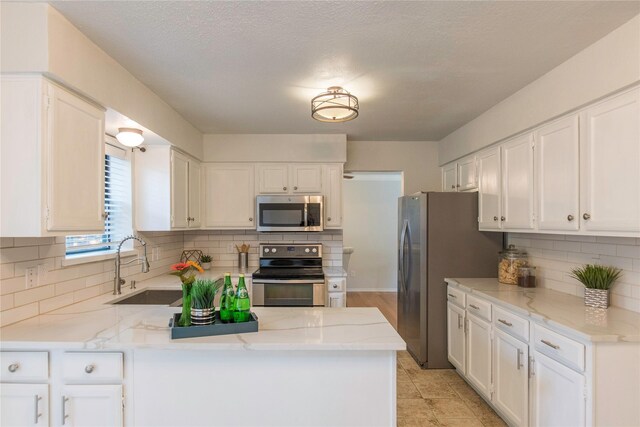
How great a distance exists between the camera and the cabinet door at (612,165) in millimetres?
1769

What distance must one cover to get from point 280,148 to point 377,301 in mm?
3537

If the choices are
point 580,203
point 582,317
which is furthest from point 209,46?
point 582,317

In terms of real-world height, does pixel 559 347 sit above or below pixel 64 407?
above

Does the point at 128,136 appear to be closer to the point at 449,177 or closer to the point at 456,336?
the point at 456,336

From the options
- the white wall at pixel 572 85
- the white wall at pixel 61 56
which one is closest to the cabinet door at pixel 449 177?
the white wall at pixel 572 85

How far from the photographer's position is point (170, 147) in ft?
10.3

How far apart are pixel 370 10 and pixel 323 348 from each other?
154 centimetres

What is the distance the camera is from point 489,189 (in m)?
3.16

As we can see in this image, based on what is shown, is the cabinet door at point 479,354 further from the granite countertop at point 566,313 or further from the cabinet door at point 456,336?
the granite countertop at point 566,313

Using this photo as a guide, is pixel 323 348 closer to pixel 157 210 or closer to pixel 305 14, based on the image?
pixel 305 14

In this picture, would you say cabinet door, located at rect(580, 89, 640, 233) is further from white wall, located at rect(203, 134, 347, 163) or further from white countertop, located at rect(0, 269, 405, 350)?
white wall, located at rect(203, 134, 347, 163)

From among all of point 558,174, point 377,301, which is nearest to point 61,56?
point 558,174

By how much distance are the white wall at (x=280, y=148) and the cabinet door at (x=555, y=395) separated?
2643 millimetres

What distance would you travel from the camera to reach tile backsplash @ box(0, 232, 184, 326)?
1.76m
